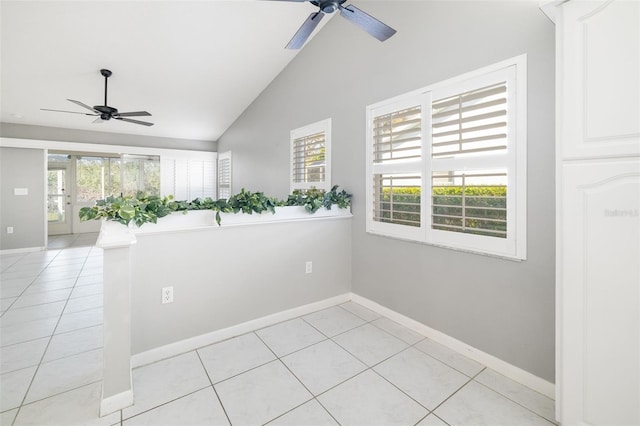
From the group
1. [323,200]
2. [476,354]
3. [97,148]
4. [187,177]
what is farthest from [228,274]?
[97,148]

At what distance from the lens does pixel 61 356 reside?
229cm

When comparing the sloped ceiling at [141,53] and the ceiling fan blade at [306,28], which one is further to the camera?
the sloped ceiling at [141,53]

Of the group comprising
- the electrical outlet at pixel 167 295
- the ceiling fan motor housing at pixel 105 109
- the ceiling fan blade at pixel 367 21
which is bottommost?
the electrical outlet at pixel 167 295

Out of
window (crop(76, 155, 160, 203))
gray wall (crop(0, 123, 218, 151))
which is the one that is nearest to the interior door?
window (crop(76, 155, 160, 203))

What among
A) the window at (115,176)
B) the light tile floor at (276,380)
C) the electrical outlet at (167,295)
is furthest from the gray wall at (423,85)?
the window at (115,176)

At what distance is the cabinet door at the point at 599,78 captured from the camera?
1.25 meters

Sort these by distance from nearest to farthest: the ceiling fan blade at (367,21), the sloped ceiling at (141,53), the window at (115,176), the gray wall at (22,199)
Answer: the ceiling fan blade at (367,21) < the sloped ceiling at (141,53) < the gray wall at (22,199) < the window at (115,176)

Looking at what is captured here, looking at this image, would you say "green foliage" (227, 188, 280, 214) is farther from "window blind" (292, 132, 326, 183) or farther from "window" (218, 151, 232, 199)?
"window" (218, 151, 232, 199)

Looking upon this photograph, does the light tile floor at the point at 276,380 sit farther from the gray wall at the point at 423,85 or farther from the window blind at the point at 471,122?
the window blind at the point at 471,122

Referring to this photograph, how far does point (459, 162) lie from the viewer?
2342 millimetres

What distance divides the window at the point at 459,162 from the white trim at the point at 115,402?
2412mm

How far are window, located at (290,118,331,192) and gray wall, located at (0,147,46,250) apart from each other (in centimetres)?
551

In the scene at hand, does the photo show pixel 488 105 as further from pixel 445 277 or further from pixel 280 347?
pixel 280 347

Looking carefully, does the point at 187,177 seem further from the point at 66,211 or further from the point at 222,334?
the point at 222,334
